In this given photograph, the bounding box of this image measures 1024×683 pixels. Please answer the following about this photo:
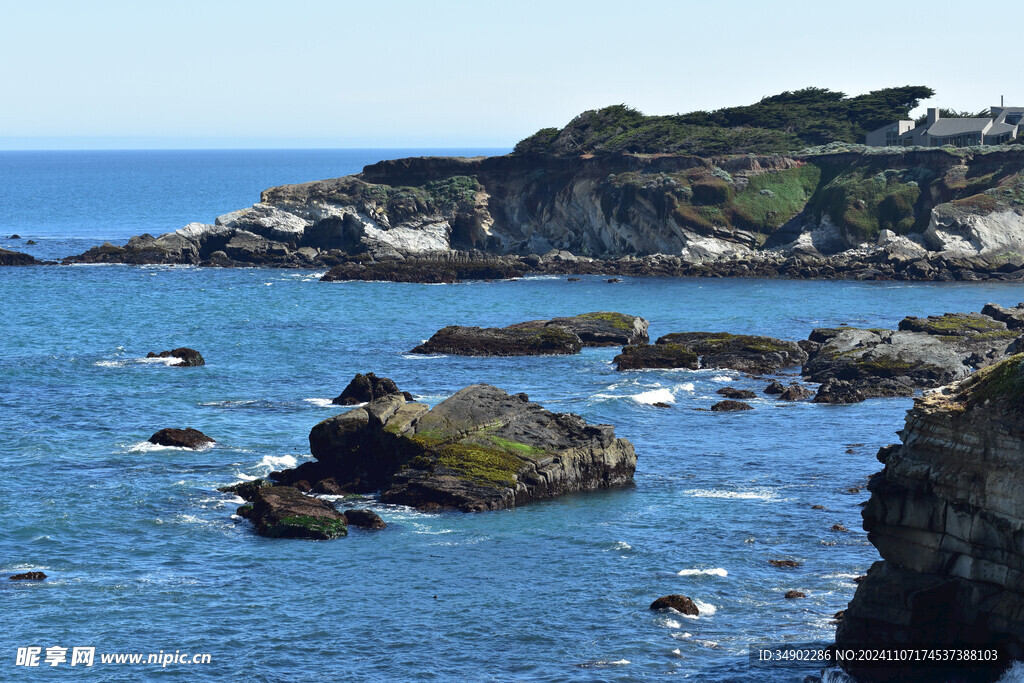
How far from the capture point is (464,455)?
157 ft

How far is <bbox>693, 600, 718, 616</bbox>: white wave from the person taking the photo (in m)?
34.8

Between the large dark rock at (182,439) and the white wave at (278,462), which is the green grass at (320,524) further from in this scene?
the large dark rock at (182,439)

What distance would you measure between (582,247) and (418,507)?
104813 millimetres

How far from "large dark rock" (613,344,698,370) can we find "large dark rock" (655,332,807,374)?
1.27 metres

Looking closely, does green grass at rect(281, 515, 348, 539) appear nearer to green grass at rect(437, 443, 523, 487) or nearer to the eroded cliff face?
green grass at rect(437, 443, 523, 487)

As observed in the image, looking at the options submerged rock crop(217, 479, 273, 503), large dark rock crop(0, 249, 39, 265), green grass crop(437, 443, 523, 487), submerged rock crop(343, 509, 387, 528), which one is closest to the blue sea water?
submerged rock crop(343, 509, 387, 528)

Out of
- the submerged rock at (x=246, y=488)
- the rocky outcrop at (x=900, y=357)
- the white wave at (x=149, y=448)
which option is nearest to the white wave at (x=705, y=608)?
the submerged rock at (x=246, y=488)

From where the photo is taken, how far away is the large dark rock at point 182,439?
180 ft

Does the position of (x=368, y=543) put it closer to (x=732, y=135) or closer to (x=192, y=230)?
(x=192, y=230)

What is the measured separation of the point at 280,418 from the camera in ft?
200

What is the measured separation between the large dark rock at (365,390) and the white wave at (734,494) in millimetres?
20655

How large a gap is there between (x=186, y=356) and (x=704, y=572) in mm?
48928

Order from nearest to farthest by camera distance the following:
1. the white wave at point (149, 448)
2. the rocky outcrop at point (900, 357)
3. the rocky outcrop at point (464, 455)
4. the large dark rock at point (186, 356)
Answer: the rocky outcrop at point (464, 455) → the white wave at point (149, 448) → the rocky outcrop at point (900, 357) → the large dark rock at point (186, 356)

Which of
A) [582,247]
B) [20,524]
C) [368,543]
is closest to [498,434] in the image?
[368,543]
